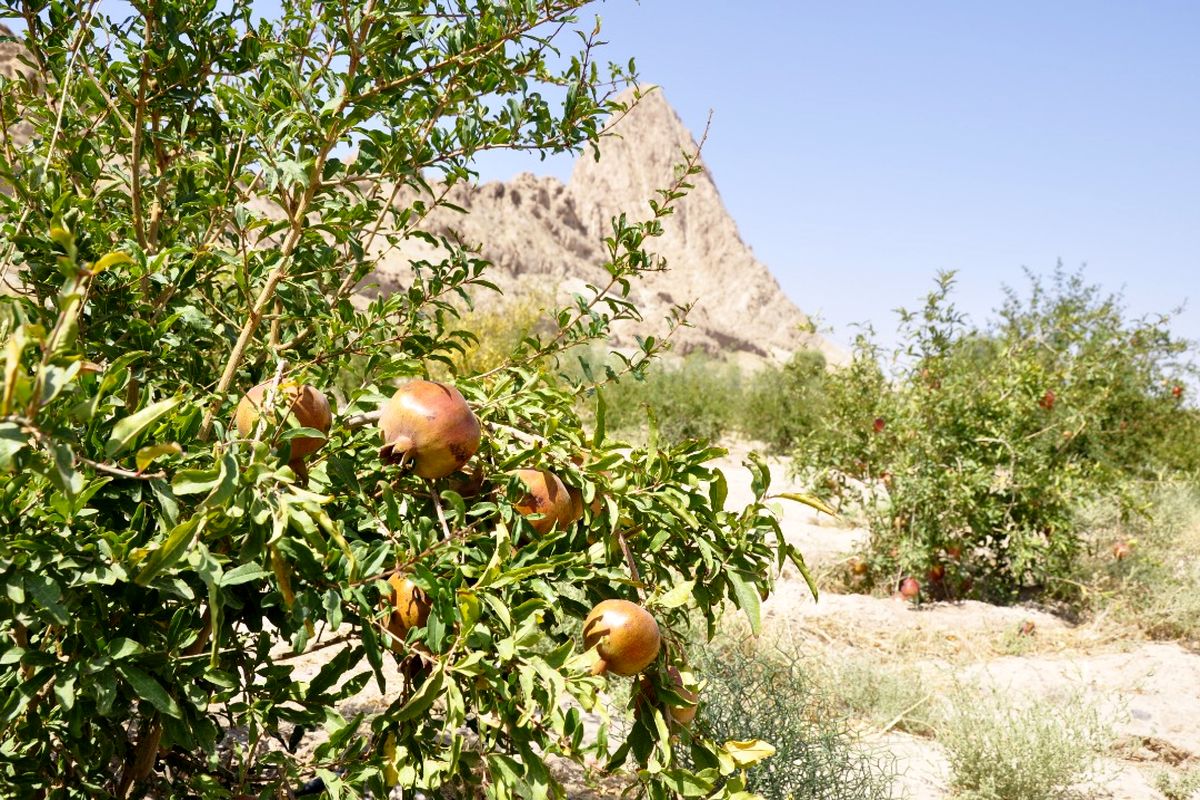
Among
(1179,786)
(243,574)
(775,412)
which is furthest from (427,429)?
(775,412)

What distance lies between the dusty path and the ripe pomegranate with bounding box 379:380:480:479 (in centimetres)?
250

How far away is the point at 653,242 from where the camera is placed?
4419 cm

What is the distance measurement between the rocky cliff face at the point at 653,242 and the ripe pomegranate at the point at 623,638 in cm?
3303

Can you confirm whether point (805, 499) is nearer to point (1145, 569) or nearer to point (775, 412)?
point (1145, 569)

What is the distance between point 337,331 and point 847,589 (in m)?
4.83

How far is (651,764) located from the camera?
48.5 inches

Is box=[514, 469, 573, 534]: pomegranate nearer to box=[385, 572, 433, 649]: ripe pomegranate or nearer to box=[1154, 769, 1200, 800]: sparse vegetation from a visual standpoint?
box=[385, 572, 433, 649]: ripe pomegranate

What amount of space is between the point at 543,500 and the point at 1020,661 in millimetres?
4006

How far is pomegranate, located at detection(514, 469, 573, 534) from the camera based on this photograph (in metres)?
1.33

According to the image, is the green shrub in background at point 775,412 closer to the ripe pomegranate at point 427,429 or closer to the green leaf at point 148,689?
the ripe pomegranate at point 427,429

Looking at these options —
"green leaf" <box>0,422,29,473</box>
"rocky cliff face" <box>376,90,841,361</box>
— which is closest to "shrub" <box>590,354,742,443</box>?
"green leaf" <box>0,422,29,473</box>

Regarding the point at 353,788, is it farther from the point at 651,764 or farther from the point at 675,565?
the point at 675,565

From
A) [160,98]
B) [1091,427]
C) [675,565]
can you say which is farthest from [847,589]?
[160,98]

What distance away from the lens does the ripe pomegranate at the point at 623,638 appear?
1184 millimetres
